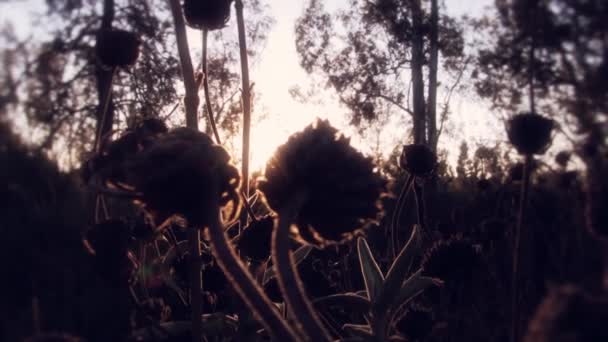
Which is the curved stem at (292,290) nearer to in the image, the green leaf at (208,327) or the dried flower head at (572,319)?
the dried flower head at (572,319)

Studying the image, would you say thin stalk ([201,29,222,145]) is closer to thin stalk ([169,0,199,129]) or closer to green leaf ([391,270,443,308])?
thin stalk ([169,0,199,129])

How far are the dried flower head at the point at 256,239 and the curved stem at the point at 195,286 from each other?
0.30m

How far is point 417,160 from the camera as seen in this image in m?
2.19

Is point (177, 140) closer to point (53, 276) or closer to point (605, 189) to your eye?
point (605, 189)

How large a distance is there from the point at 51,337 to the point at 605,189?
737 mm

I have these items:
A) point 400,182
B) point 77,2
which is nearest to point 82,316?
point 400,182

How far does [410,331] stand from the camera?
1.49 meters

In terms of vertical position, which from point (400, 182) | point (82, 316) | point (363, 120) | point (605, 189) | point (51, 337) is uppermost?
point (363, 120)

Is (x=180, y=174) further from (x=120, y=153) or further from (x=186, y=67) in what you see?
(x=186, y=67)

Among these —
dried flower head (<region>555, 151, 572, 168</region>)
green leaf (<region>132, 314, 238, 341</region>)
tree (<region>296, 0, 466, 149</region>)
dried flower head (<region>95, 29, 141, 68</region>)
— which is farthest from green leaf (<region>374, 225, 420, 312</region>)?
tree (<region>296, 0, 466, 149</region>)

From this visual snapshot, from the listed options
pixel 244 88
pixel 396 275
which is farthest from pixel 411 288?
pixel 244 88

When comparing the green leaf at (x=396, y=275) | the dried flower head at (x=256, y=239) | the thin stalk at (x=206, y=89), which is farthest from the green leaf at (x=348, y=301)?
the thin stalk at (x=206, y=89)

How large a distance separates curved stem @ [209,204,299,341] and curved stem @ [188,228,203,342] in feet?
1.13

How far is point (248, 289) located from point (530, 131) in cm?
102
